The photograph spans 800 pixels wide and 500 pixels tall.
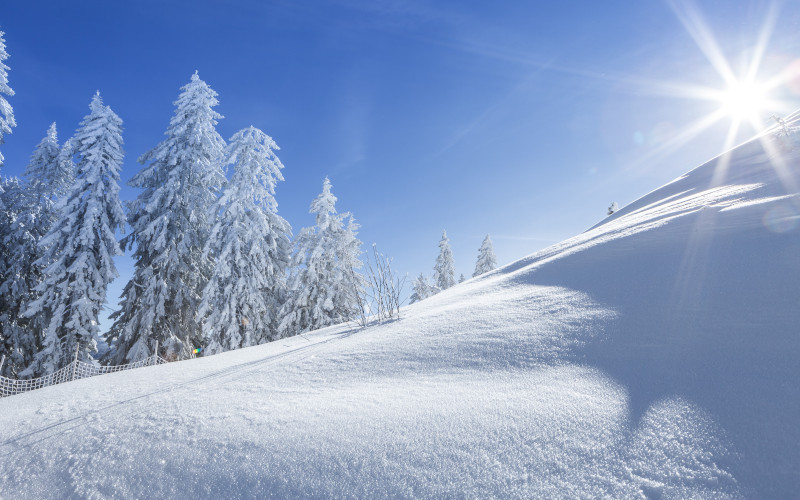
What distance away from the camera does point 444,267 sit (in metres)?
33.6

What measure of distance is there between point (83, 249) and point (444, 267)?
2597 centimetres

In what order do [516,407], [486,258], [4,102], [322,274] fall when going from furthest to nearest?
[486,258] → [322,274] → [4,102] → [516,407]

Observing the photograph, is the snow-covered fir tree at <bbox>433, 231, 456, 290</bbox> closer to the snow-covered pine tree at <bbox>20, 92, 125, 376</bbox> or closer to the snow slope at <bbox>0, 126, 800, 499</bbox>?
the snow-covered pine tree at <bbox>20, 92, 125, 376</bbox>

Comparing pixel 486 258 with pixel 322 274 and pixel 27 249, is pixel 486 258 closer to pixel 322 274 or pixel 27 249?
pixel 322 274

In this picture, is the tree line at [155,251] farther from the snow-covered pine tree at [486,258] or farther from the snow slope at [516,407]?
the snow-covered pine tree at [486,258]

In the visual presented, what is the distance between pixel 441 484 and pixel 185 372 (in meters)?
3.44

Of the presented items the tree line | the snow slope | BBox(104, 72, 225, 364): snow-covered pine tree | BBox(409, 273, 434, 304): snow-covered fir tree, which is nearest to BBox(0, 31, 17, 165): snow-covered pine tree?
the tree line

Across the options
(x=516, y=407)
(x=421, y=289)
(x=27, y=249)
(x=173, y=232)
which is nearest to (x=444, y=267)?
(x=421, y=289)

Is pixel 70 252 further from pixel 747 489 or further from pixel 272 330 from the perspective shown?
pixel 747 489

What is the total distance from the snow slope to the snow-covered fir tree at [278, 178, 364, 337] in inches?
497

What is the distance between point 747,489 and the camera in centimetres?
109

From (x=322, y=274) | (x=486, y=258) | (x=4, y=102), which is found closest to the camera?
(x=4, y=102)

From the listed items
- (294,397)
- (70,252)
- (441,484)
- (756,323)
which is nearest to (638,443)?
(441,484)

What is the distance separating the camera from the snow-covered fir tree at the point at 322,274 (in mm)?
16047
